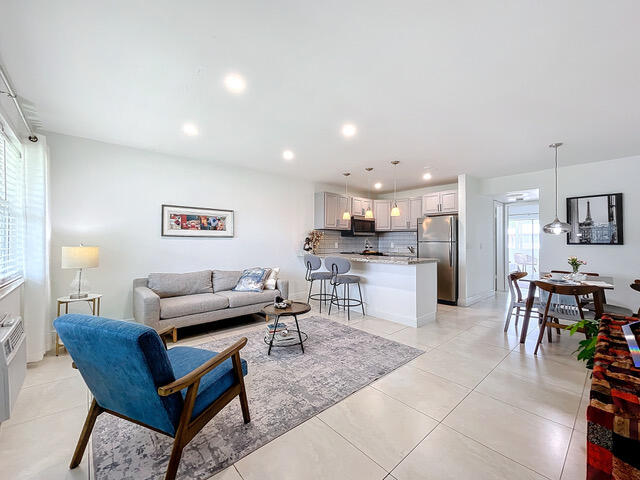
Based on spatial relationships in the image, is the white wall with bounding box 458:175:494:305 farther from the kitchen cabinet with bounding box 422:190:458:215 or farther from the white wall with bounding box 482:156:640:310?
the white wall with bounding box 482:156:640:310

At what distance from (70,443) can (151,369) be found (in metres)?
1.15

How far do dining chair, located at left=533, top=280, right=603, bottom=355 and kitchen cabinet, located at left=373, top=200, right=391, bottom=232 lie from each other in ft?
12.4

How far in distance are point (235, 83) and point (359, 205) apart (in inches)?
183

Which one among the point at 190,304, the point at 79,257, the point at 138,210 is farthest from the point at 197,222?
the point at 79,257

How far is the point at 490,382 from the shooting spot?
2402 millimetres

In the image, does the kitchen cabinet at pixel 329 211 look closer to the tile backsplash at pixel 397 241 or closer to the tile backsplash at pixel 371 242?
the tile backsplash at pixel 371 242

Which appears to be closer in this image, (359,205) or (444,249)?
(444,249)

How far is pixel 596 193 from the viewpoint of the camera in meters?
4.43

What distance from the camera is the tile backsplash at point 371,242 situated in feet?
20.9

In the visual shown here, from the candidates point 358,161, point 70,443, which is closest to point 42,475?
point 70,443

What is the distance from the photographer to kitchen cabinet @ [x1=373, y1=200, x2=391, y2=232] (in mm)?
6781

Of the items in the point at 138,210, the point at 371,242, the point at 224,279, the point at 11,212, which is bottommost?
the point at 224,279

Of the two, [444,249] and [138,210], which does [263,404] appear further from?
[444,249]

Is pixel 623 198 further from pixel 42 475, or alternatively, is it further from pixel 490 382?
pixel 42 475
